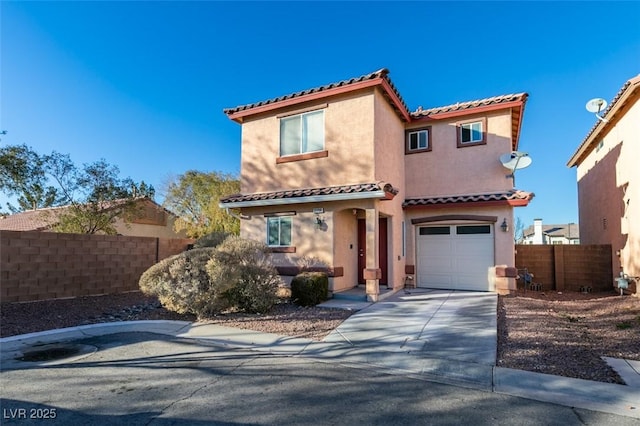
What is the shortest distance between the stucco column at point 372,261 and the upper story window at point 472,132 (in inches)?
211

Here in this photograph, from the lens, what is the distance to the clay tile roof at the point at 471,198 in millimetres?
12099

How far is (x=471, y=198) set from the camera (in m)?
12.8

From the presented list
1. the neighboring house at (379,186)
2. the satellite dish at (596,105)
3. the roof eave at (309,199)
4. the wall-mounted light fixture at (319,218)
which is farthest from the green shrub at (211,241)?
the satellite dish at (596,105)

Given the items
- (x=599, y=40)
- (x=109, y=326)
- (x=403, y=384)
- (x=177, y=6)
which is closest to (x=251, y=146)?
(x=177, y=6)

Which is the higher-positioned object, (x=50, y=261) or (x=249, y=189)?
(x=249, y=189)

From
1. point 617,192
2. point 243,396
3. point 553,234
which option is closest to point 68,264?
point 243,396

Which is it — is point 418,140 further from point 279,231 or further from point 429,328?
point 429,328

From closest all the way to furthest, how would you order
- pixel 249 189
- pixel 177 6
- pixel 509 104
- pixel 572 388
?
pixel 572 388 → pixel 177 6 → pixel 509 104 → pixel 249 189

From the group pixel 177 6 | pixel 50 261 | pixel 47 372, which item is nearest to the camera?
pixel 47 372

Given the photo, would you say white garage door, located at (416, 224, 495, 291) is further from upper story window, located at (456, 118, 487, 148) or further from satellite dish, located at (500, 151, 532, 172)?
upper story window, located at (456, 118, 487, 148)

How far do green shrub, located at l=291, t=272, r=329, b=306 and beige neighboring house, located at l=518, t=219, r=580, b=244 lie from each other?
38864 millimetres

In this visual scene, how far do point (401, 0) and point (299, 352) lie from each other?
12646mm

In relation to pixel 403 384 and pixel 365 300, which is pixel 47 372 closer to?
pixel 403 384

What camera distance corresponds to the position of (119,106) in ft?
52.0
